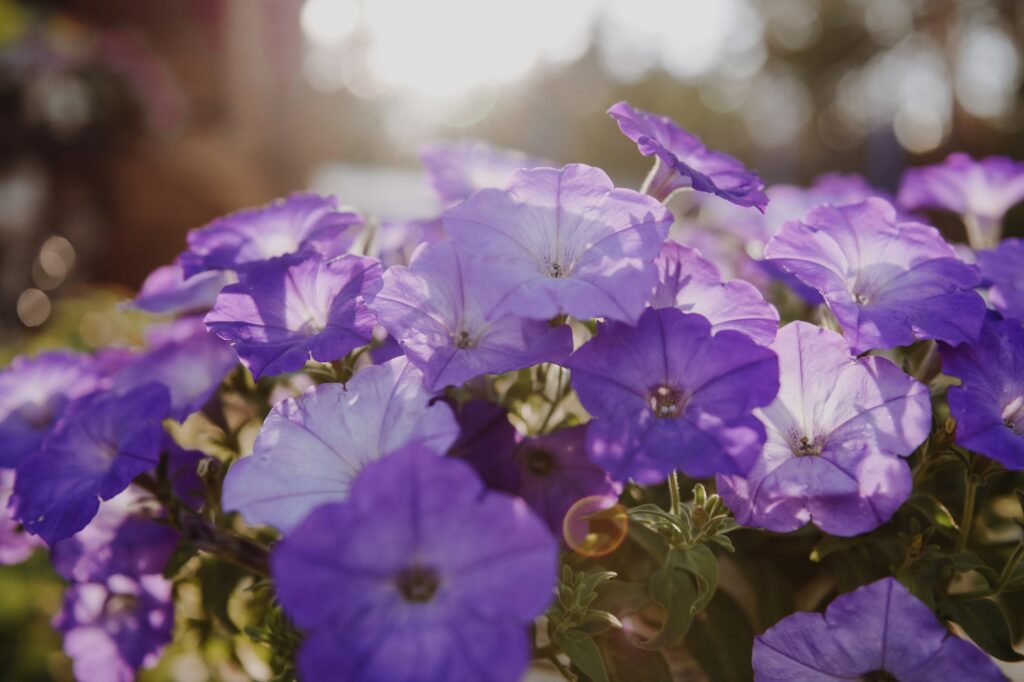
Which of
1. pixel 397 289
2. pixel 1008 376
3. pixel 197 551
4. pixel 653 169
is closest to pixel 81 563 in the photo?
pixel 197 551

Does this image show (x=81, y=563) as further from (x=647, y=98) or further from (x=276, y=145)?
(x=647, y=98)

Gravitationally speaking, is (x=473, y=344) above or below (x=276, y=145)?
above

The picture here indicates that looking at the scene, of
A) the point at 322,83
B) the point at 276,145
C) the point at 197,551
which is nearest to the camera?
the point at 197,551

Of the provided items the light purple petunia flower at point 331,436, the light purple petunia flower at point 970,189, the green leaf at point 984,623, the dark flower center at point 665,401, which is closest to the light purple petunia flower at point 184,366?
the light purple petunia flower at point 331,436

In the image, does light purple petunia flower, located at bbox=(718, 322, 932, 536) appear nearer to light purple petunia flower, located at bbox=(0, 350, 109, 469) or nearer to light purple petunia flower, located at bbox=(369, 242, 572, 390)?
light purple petunia flower, located at bbox=(369, 242, 572, 390)

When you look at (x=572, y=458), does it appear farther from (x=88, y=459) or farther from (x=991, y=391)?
(x=88, y=459)

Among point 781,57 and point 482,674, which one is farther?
point 781,57

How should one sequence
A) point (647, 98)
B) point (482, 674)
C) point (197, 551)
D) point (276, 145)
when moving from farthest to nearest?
point (647, 98) < point (276, 145) < point (197, 551) < point (482, 674)

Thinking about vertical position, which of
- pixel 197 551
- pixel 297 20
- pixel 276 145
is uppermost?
pixel 197 551

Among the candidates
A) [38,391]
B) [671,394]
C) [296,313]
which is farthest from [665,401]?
[38,391]

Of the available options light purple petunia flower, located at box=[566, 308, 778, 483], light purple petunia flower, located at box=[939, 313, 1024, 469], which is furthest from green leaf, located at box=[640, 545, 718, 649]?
light purple petunia flower, located at box=[939, 313, 1024, 469]
